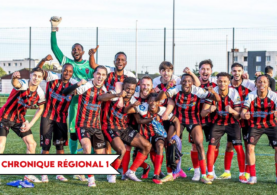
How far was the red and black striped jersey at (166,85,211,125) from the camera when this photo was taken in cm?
591

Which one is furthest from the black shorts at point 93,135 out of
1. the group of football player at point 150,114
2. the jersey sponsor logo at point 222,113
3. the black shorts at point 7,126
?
the jersey sponsor logo at point 222,113

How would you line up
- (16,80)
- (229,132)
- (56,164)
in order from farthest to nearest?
(229,132) → (16,80) → (56,164)

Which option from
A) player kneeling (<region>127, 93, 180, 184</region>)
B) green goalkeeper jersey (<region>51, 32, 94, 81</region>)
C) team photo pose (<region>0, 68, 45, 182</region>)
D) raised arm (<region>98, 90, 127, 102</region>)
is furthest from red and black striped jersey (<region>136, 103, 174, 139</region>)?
team photo pose (<region>0, 68, 45, 182</region>)

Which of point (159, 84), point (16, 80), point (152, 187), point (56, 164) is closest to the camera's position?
point (56, 164)

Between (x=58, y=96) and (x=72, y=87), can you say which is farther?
(x=58, y=96)

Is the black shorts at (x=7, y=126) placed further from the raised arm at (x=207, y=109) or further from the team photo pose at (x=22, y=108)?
the raised arm at (x=207, y=109)

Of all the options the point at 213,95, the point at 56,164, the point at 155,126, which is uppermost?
the point at 213,95

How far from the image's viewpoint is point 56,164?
16.1ft

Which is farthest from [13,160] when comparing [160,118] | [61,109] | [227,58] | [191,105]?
[227,58]

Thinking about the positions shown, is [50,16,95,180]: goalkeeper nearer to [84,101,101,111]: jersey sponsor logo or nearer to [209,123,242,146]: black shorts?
[84,101,101,111]: jersey sponsor logo

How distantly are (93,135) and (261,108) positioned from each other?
7.92 ft

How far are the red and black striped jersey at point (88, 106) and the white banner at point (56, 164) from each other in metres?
0.78

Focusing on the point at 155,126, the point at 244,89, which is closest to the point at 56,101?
the point at 155,126

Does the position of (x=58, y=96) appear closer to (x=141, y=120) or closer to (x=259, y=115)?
(x=141, y=120)
